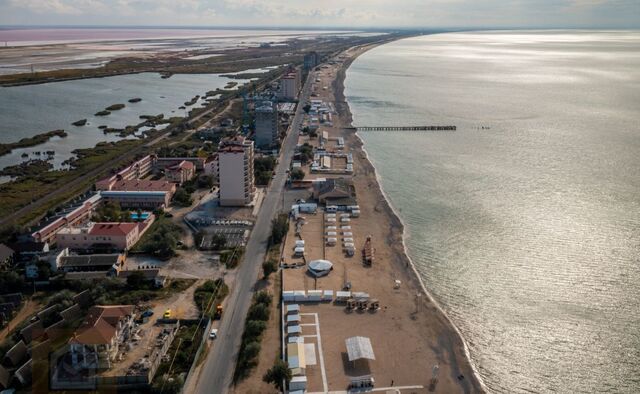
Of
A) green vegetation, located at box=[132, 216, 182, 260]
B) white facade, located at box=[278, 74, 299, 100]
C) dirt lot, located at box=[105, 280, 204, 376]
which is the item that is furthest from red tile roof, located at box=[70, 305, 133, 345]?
white facade, located at box=[278, 74, 299, 100]

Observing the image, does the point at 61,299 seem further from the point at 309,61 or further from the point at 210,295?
the point at 309,61

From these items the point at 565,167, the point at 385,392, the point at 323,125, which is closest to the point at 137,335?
the point at 385,392

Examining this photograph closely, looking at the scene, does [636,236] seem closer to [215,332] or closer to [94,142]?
[215,332]

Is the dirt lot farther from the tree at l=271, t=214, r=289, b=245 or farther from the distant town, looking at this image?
the tree at l=271, t=214, r=289, b=245

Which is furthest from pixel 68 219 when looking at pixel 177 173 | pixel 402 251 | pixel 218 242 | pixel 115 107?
pixel 115 107

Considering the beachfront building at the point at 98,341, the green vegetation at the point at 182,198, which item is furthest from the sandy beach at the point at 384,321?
the green vegetation at the point at 182,198

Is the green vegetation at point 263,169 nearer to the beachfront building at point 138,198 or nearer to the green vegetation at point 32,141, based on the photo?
the beachfront building at point 138,198
